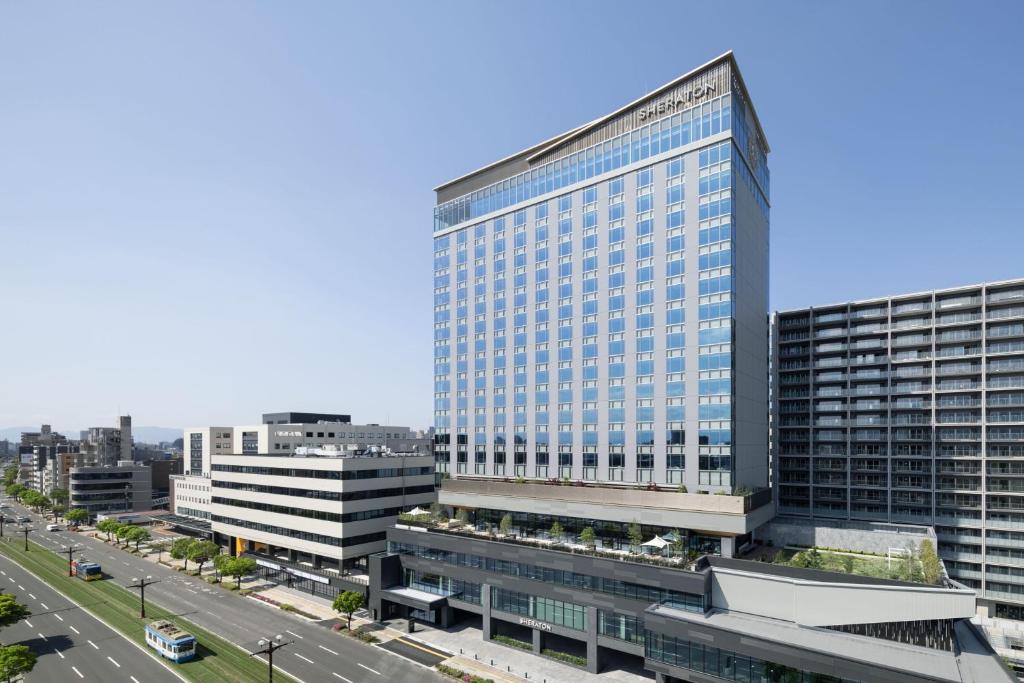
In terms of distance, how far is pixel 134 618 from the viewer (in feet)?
250

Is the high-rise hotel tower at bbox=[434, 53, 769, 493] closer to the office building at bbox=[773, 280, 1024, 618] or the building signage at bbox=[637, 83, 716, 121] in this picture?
the building signage at bbox=[637, 83, 716, 121]

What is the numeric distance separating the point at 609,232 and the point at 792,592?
4941 cm

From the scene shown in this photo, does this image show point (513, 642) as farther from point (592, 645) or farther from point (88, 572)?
point (88, 572)

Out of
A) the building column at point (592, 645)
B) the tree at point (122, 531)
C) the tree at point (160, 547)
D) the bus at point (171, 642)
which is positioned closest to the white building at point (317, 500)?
the tree at point (160, 547)

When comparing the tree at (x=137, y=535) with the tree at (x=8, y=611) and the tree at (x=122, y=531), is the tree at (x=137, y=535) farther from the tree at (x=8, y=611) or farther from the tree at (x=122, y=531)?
the tree at (x=8, y=611)

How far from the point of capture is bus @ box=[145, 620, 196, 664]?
202ft

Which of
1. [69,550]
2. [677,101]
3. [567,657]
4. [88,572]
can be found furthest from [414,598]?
[69,550]

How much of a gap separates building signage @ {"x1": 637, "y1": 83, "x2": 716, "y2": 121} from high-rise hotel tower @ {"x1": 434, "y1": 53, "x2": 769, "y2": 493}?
0.84 feet

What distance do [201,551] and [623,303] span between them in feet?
289

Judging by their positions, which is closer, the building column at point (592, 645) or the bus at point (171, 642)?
the building column at point (592, 645)

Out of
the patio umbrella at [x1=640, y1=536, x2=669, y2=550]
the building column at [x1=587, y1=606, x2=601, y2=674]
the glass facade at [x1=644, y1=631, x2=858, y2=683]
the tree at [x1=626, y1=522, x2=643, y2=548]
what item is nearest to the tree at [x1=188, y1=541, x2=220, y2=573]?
the building column at [x1=587, y1=606, x2=601, y2=674]

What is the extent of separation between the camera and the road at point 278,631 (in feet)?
193

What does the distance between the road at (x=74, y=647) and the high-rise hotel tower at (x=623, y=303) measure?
1881 inches

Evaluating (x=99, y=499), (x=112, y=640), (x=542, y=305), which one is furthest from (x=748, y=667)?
(x=99, y=499)
